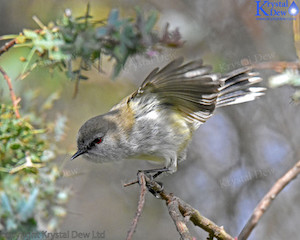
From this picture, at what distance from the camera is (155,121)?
8.31ft

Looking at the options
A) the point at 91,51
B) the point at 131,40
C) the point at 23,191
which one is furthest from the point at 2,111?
the point at 131,40

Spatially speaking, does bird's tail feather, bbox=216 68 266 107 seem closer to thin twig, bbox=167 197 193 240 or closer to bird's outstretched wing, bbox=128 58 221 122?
bird's outstretched wing, bbox=128 58 221 122

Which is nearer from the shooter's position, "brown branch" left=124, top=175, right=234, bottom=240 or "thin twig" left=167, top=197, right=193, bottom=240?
"thin twig" left=167, top=197, right=193, bottom=240

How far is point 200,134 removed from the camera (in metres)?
4.07

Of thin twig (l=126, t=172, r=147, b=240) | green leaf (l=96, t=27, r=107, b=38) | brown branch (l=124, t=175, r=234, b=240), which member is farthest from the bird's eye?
green leaf (l=96, t=27, r=107, b=38)

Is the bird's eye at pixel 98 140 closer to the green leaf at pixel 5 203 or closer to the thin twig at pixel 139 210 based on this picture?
the thin twig at pixel 139 210

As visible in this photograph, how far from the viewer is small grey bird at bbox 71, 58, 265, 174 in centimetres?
237

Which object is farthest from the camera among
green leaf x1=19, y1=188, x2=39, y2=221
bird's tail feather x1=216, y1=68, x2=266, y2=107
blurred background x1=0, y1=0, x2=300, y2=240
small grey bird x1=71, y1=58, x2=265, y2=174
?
blurred background x1=0, y1=0, x2=300, y2=240

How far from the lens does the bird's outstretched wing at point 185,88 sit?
2.17m

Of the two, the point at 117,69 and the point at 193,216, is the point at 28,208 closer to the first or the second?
the point at 117,69

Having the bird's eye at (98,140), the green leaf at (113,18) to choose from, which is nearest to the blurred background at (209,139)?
the bird's eye at (98,140)

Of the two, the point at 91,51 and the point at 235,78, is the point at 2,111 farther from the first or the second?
the point at 235,78

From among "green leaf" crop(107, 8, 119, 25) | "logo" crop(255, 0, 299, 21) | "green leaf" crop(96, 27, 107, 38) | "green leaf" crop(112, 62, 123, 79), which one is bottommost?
"green leaf" crop(112, 62, 123, 79)

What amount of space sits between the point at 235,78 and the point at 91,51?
5.31 ft
